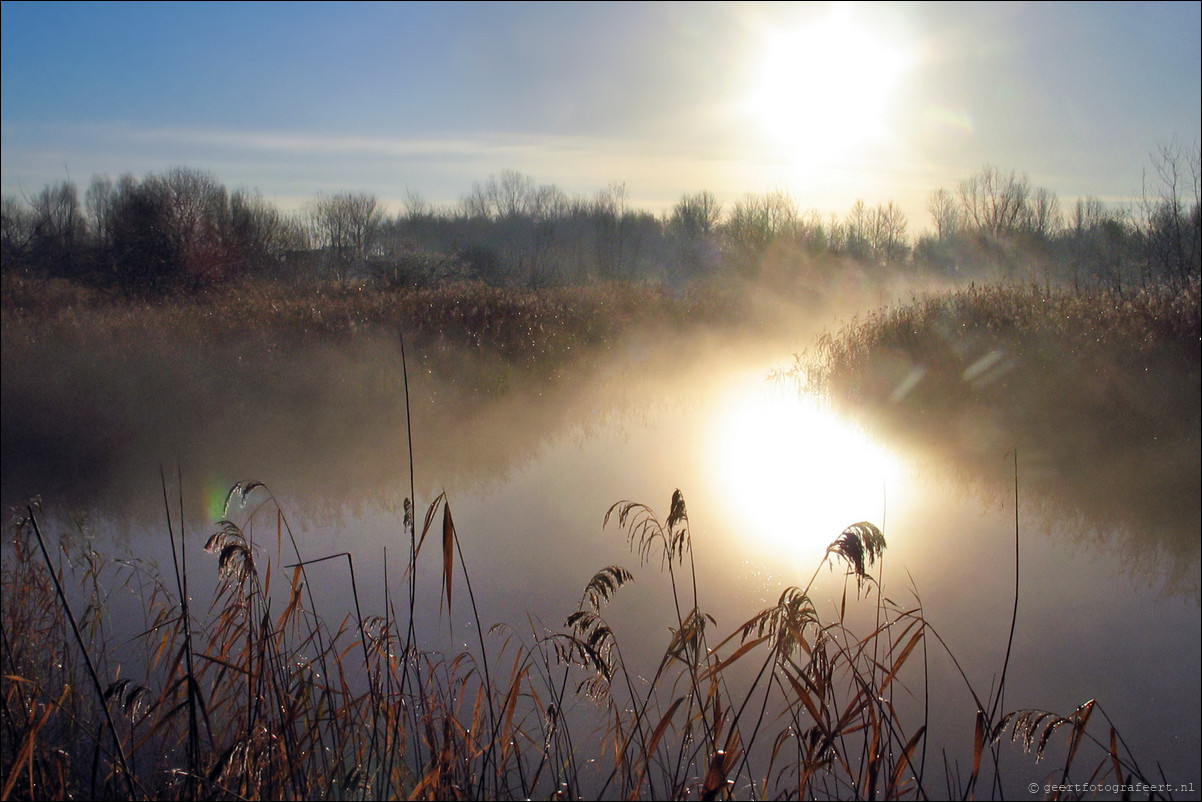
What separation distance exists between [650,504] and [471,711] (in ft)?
9.05

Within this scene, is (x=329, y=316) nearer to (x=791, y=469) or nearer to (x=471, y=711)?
(x=791, y=469)

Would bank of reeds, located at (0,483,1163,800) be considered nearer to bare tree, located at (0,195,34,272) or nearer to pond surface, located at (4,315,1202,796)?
pond surface, located at (4,315,1202,796)

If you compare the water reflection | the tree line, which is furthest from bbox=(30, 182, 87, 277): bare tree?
the water reflection

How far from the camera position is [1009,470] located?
683cm

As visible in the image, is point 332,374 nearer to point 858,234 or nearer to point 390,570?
point 390,570

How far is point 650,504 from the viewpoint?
5.71 meters

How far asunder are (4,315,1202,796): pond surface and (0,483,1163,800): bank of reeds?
0.76 feet

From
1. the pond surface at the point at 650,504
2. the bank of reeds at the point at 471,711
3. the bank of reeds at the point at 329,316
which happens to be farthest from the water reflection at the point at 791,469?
the bank of reeds at the point at 329,316

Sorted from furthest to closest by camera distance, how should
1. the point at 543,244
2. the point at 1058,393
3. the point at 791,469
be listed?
the point at 543,244 < the point at 1058,393 < the point at 791,469

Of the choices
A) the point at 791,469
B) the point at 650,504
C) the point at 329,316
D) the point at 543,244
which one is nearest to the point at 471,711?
the point at 650,504

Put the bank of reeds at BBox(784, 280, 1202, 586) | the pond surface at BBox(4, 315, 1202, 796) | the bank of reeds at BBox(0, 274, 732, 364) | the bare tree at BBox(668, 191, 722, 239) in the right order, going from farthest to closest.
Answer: the bare tree at BBox(668, 191, 722, 239) → the bank of reeds at BBox(0, 274, 732, 364) → the bank of reeds at BBox(784, 280, 1202, 586) → the pond surface at BBox(4, 315, 1202, 796)

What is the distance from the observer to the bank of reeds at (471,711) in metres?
2.05

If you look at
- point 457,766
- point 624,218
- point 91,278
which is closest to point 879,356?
point 457,766

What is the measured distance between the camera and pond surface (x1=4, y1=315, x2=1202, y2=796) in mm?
3707
